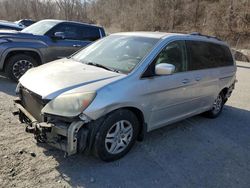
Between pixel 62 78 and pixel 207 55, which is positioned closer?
pixel 62 78

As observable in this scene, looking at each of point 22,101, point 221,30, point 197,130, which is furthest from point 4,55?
point 221,30

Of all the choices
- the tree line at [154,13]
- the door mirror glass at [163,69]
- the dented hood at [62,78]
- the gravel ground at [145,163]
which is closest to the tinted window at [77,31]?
the gravel ground at [145,163]

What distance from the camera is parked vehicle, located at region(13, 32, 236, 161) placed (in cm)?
303

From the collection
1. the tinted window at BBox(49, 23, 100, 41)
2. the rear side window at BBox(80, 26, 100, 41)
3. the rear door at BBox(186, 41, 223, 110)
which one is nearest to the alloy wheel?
the rear door at BBox(186, 41, 223, 110)

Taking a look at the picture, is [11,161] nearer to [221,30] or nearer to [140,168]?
[140,168]

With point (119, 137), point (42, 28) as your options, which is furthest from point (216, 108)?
point (42, 28)

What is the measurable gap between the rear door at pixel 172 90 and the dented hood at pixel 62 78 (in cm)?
66

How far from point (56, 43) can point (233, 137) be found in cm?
530

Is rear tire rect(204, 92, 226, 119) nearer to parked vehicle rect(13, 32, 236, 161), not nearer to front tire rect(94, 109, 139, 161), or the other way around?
parked vehicle rect(13, 32, 236, 161)

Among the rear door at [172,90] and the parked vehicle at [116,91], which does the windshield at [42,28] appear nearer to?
the parked vehicle at [116,91]

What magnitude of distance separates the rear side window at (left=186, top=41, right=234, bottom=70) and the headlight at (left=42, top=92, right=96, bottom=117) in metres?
2.18

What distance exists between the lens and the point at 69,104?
300 centimetres

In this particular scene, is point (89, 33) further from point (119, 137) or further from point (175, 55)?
point (119, 137)

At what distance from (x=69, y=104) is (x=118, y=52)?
1.48 m
